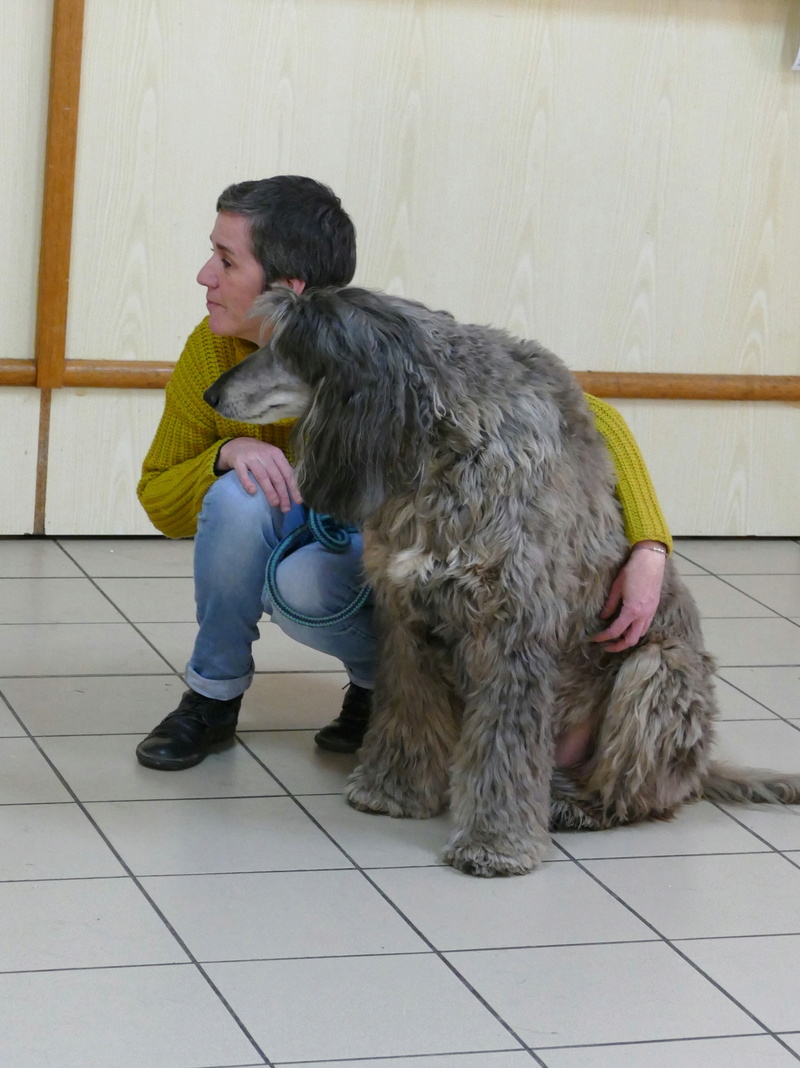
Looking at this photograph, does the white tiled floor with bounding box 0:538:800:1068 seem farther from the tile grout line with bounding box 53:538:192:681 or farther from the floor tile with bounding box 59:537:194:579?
the floor tile with bounding box 59:537:194:579

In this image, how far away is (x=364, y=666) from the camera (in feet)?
9.52

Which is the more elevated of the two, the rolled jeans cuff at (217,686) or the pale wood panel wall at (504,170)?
the pale wood panel wall at (504,170)

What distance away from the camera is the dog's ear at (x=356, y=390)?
7.48 feet

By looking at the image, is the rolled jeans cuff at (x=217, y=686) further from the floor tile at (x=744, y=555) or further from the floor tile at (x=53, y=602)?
the floor tile at (x=744, y=555)

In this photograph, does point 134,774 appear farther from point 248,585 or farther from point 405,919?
point 405,919

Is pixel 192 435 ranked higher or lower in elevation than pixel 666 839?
higher

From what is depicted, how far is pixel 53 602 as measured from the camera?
11.9 feet

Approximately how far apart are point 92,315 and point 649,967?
8.08 feet

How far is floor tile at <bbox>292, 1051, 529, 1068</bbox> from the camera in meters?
1.90

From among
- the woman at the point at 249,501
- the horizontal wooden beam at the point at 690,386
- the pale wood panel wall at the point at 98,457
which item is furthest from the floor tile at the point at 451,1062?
the horizontal wooden beam at the point at 690,386

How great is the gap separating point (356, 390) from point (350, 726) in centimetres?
89

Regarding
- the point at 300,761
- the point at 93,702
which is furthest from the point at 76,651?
the point at 300,761

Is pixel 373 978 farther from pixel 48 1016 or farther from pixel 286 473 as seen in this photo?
pixel 286 473

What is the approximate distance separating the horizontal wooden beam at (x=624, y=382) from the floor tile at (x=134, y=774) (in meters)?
1.40
